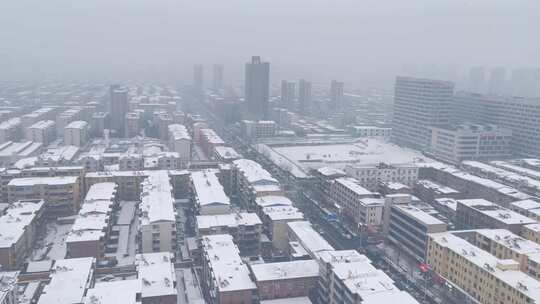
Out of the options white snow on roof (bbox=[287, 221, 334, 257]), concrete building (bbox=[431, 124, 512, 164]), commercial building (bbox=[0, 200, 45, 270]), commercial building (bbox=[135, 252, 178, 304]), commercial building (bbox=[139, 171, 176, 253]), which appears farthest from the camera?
concrete building (bbox=[431, 124, 512, 164])

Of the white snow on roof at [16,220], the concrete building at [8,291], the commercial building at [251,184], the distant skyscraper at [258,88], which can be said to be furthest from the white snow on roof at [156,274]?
the distant skyscraper at [258,88]

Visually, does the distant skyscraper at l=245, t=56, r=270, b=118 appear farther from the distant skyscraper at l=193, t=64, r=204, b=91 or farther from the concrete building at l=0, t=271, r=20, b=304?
the concrete building at l=0, t=271, r=20, b=304

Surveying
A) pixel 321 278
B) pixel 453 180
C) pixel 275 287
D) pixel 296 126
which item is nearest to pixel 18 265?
pixel 275 287

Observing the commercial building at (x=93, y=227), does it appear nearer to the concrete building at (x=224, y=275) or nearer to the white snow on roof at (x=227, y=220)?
the white snow on roof at (x=227, y=220)

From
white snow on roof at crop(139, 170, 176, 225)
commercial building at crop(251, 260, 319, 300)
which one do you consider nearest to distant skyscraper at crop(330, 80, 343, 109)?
white snow on roof at crop(139, 170, 176, 225)

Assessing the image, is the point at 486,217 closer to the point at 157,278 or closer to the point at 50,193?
the point at 157,278

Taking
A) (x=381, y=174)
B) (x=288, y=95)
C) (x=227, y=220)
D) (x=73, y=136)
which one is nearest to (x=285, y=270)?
(x=227, y=220)

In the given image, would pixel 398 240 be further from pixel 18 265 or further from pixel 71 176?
pixel 71 176
